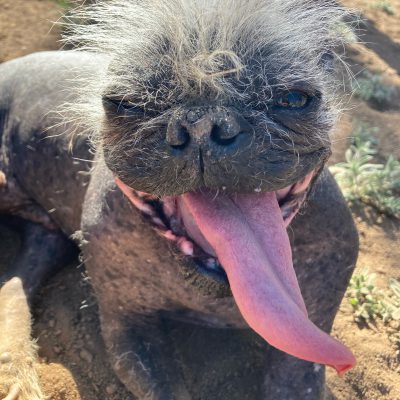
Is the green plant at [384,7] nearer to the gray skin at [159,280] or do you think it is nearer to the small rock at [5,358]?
the gray skin at [159,280]

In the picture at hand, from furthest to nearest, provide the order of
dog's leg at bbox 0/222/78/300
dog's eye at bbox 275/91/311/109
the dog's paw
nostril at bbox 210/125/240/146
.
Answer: dog's leg at bbox 0/222/78/300 < the dog's paw < dog's eye at bbox 275/91/311/109 < nostril at bbox 210/125/240/146

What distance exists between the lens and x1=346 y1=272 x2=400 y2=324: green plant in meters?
2.49

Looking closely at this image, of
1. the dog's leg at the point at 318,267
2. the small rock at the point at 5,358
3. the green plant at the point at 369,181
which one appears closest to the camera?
the dog's leg at the point at 318,267

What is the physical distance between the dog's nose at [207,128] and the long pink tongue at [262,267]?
0.22 meters

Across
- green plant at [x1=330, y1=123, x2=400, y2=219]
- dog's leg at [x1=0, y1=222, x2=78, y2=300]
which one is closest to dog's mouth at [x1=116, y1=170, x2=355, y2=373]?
dog's leg at [x1=0, y1=222, x2=78, y2=300]

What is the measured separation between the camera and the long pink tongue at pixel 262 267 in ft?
4.80

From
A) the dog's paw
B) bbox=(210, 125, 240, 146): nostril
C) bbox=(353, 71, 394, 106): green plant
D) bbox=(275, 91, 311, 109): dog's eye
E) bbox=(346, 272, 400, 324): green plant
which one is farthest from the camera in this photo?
bbox=(353, 71, 394, 106): green plant

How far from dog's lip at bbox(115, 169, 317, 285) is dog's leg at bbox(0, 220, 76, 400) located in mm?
894

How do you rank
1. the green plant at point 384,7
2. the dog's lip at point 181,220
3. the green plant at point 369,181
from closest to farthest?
the dog's lip at point 181,220 → the green plant at point 369,181 → the green plant at point 384,7

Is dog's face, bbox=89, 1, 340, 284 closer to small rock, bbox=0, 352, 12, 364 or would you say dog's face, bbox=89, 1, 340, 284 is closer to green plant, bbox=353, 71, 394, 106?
small rock, bbox=0, 352, 12, 364

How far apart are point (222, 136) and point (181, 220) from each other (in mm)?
364

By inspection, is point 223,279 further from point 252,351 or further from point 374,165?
point 374,165

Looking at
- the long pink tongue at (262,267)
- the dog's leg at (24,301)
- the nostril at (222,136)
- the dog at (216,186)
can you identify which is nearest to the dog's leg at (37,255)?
the dog's leg at (24,301)

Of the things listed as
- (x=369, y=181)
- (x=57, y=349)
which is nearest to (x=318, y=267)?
(x=57, y=349)
